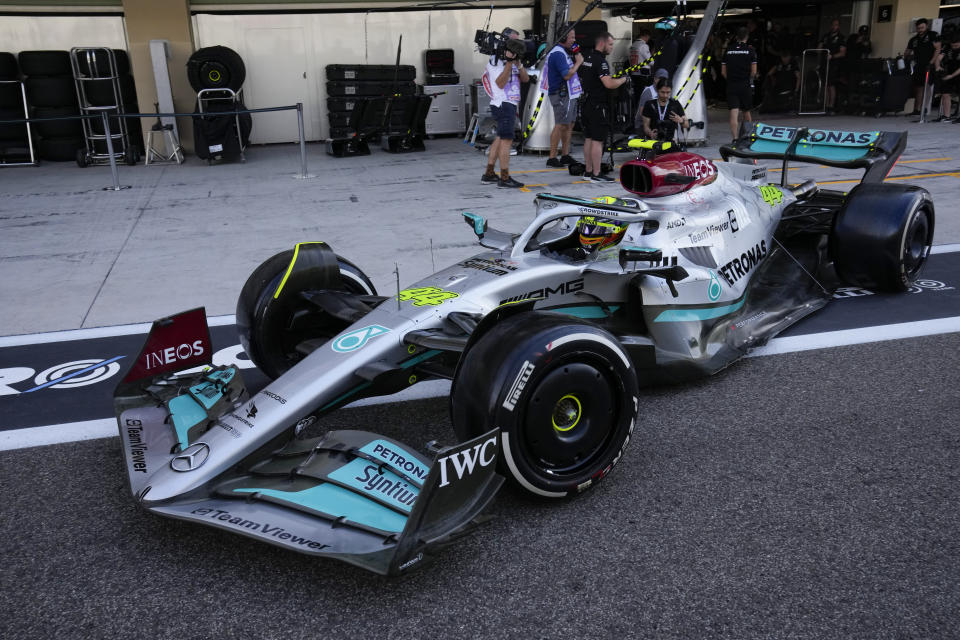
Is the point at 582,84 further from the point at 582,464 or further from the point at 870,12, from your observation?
the point at 870,12

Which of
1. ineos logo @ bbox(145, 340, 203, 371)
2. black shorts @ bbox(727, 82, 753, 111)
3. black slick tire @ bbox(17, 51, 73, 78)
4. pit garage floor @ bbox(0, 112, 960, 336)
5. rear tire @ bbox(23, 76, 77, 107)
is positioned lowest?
pit garage floor @ bbox(0, 112, 960, 336)

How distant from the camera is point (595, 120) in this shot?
9594mm

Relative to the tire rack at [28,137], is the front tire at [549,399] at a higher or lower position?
lower

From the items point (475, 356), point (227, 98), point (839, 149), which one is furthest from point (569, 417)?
point (227, 98)

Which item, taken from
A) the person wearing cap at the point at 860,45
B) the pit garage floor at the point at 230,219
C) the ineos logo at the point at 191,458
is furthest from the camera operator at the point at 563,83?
the person wearing cap at the point at 860,45

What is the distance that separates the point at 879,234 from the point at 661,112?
→ 6.03m

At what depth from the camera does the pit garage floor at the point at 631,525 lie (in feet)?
7.73

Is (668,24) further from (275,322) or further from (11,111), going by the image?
(11,111)

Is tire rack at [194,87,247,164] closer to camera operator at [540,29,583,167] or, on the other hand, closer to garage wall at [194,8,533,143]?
garage wall at [194,8,533,143]

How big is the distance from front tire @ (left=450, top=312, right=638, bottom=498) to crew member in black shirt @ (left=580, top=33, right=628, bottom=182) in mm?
A: 7084

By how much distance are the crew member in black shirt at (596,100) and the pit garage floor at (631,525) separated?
4912mm

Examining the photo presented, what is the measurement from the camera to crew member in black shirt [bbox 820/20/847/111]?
58.6ft

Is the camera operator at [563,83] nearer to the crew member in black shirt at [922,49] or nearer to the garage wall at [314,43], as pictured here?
the garage wall at [314,43]

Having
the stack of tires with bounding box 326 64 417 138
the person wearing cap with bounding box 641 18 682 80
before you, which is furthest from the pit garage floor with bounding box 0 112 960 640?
the stack of tires with bounding box 326 64 417 138
